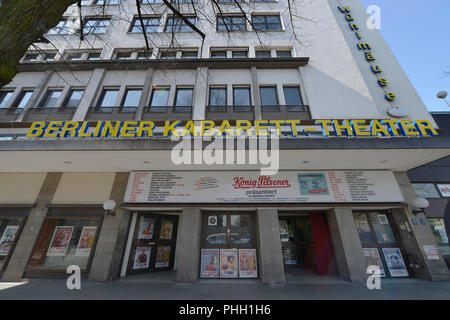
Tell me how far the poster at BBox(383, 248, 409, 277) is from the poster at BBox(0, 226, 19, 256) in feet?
46.7

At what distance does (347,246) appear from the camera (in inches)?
233

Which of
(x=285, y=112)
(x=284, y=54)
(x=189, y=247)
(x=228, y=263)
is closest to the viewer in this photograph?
(x=189, y=247)

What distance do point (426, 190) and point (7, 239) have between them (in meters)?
17.5

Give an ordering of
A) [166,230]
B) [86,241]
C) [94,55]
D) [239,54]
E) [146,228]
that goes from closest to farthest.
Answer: [86,241] < [146,228] < [166,230] < [239,54] < [94,55]

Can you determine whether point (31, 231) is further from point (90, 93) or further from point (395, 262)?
point (395, 262)

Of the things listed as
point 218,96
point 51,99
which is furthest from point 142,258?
point 51,99

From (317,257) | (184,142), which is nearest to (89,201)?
(184,142)

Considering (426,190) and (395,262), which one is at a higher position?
(426,190)

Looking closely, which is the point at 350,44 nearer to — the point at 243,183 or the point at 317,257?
the point at 243,183

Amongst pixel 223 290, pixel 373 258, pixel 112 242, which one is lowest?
pixel 223 290

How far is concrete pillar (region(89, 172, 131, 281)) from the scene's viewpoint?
5754 mm

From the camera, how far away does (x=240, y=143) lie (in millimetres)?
5465

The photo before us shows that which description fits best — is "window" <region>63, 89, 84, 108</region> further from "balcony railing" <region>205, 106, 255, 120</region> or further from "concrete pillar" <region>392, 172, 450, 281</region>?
"concrete pillar" <region>392, 172, 450, 281</region>

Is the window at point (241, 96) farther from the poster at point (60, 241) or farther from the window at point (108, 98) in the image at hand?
the poster at point (60, 241)
